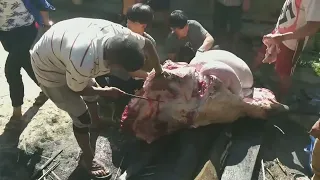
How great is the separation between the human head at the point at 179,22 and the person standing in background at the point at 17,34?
152 cm

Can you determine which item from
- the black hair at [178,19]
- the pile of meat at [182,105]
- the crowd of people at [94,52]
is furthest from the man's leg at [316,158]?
the black hair at [178,19]

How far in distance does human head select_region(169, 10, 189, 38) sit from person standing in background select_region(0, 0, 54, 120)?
152 centimetres

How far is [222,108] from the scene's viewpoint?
15.2ft

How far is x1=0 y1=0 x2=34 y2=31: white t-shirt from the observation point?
492 centimetres

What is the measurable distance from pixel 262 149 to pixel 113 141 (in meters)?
1.66

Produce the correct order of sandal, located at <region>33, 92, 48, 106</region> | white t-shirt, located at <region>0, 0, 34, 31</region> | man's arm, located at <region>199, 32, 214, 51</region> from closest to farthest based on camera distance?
1. white t-shirt, located at <region>0, 0, 34, 31</region>
2. man's arm, located at <region>199, 32, 214, 51</region>
3. sandal, located at <region>33, 92, 48, 106</region>

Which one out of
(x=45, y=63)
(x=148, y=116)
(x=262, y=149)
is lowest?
(x=262, y=149)

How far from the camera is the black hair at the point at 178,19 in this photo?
213 inches

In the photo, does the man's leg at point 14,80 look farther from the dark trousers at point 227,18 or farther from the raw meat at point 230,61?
the dark trousers at point 227,18

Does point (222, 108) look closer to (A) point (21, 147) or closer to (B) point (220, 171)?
(B) point (220, 171)

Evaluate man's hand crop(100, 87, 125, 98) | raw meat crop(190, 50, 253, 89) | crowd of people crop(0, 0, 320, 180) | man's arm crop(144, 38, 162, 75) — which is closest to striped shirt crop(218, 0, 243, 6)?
crowd of people crop(0, 0, 320, 180)

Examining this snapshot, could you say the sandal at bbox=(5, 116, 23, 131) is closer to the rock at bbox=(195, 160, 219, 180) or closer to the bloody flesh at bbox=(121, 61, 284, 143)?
the bloody flesh at bbox=(121, 61, 284, 143)

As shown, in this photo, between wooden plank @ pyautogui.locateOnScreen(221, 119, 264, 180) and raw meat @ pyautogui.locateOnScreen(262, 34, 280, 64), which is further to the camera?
raw meat @ pyautogui.locateOnScreen(262, 34, 280, 64)

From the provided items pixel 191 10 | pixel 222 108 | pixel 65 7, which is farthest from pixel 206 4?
pixel 222 108
